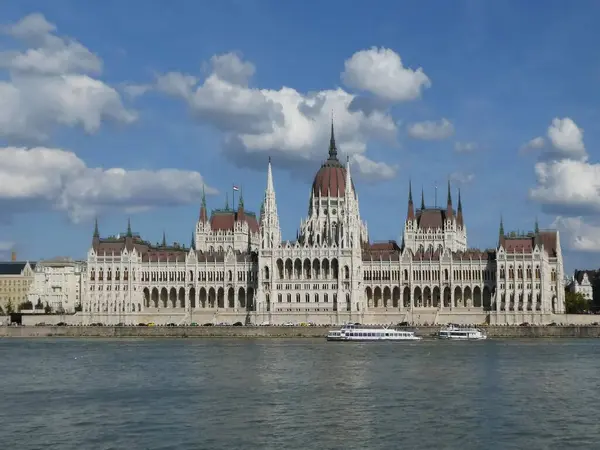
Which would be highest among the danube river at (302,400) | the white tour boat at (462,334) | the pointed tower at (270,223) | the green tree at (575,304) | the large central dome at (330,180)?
the large central dome at (330,180)

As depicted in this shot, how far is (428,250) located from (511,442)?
11872cm

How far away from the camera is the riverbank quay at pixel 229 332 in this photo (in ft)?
434

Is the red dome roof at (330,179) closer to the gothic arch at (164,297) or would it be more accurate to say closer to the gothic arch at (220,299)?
the gothic arch at (220,299)

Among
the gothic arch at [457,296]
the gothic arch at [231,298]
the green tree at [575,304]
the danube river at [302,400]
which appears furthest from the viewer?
the green tree at [575,304]

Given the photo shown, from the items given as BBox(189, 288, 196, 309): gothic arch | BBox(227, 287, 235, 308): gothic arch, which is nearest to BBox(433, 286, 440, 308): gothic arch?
BBox(227, 287, 235, 308): gothic arch

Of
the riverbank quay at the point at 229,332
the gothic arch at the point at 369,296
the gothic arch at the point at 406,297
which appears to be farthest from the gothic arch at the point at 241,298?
the gothic arch at the point at 406,297

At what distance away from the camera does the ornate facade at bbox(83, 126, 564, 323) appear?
151 meters

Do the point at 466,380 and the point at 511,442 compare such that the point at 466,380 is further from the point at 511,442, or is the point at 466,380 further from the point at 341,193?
the point at 341,193

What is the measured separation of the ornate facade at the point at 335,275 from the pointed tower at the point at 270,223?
7.7 inches

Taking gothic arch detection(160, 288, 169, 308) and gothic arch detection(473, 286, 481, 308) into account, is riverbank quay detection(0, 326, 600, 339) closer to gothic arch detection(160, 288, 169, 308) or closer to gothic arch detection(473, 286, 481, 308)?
gothic arch detection(160, 288, 169, 308)

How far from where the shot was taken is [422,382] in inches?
2682

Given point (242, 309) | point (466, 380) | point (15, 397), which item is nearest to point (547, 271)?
point (242, 309)

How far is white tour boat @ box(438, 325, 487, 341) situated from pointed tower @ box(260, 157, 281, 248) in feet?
114

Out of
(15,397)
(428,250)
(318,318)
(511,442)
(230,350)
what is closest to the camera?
(511,442)
